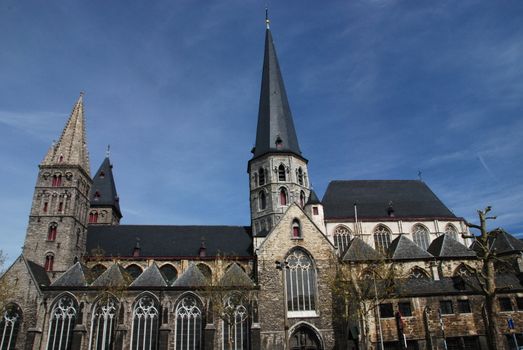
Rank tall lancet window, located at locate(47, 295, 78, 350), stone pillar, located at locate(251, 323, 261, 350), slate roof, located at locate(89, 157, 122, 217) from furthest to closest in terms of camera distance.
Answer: slate roof, located at locate(89, 157, 122, 217) → tall lancet window, located at locate(47, 295, 78, 350) → stone pillar, located at locate(251, 323, 261, 350)

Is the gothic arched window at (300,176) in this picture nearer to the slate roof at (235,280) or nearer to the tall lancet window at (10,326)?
the slate roof at (235,280)

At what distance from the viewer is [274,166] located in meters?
40.2

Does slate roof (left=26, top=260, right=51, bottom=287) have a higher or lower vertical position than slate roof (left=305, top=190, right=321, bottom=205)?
lower

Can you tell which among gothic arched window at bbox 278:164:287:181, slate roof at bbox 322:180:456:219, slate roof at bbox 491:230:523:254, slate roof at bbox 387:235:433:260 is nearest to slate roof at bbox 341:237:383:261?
slate roof at bbox 387:235:433:260

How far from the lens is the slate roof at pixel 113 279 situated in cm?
3039

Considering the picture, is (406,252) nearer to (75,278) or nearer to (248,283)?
(248,283)

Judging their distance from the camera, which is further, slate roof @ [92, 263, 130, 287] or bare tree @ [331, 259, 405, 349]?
slate roof @ [92, 263, 130, 287]

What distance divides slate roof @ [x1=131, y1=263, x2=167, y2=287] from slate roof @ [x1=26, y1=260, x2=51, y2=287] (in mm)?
6713

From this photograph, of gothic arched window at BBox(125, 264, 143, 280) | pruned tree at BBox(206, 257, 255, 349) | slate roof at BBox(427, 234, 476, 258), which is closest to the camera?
pruned tree at BBox(206, 257, 255, 349)

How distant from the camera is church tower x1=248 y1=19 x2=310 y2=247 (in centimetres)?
3900

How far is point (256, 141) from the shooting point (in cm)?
4325

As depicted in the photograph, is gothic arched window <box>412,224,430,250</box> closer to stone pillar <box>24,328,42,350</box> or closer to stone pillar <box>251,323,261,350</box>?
stone pillar <box>251,323,261,350</box>

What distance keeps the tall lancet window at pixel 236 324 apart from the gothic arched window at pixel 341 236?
13330 millimetres

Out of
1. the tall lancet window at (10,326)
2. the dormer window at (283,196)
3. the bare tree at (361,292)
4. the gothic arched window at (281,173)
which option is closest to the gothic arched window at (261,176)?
the gothic arched window at (281,173)
